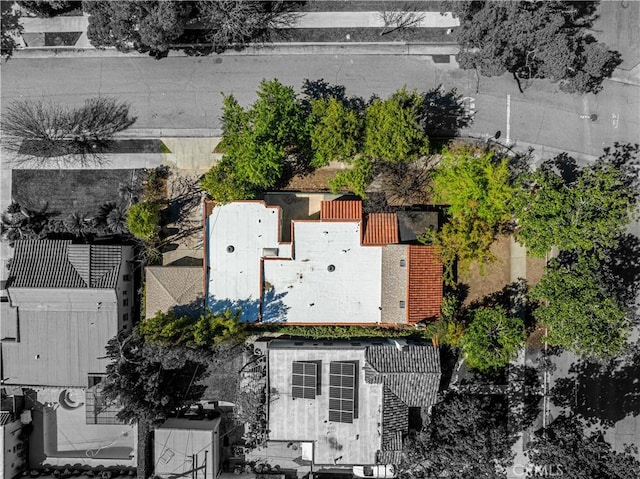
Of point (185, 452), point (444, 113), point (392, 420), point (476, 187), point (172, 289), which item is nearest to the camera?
point (476, 187)

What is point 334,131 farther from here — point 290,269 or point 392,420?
point 392,420

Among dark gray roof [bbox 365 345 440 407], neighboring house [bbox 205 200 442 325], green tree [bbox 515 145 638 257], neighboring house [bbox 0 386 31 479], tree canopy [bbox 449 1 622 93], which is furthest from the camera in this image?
neighboring house [bbox 0 386 31 479]

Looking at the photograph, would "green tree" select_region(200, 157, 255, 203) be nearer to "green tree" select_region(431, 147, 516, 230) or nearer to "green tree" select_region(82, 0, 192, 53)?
"green tree" select_region(82, 0, 192, 53)

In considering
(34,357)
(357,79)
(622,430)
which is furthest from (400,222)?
(34,357)

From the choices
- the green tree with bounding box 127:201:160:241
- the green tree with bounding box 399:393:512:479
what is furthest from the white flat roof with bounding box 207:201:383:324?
the green tree with bounding box 399:393:512:479

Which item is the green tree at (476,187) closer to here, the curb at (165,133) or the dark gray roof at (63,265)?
the curb at (165,133)

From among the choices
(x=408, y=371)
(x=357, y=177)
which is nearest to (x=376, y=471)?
(x=408, y=371)

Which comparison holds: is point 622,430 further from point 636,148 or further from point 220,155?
point 220,155
